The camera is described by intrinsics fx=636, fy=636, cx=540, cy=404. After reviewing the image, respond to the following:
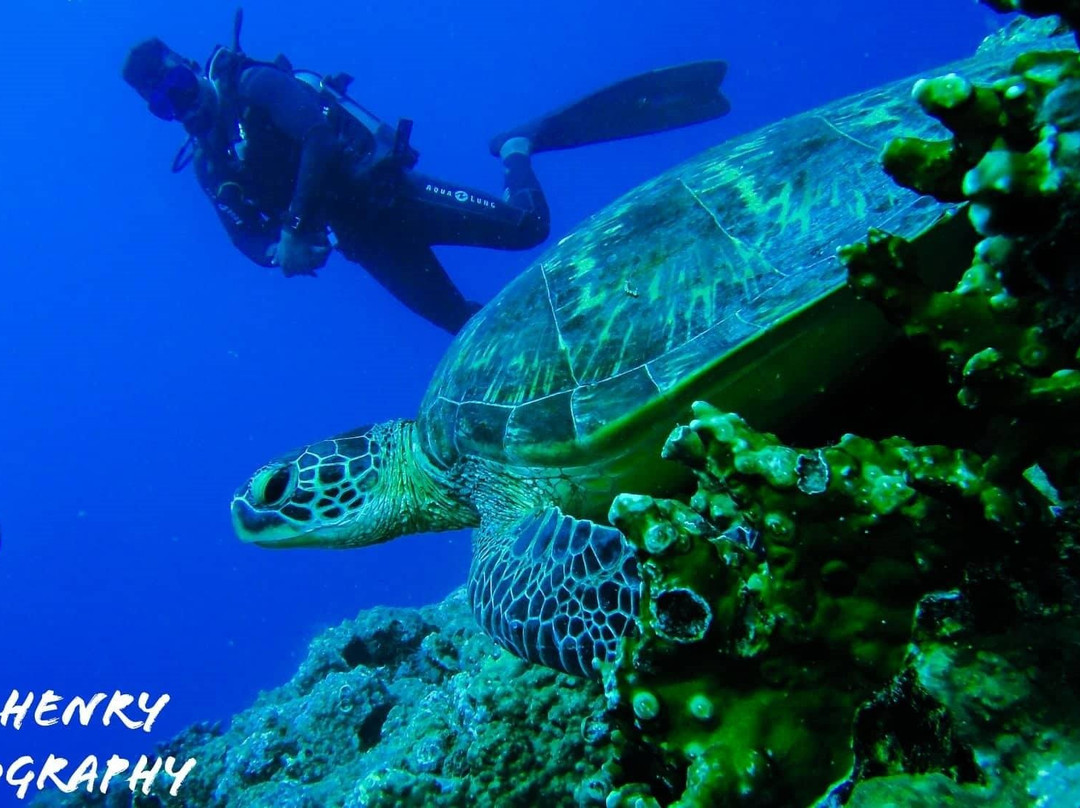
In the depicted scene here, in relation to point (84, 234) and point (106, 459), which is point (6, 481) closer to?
point (106, 459)

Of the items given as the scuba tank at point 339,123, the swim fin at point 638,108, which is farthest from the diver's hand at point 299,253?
the swim fin at point 638,108

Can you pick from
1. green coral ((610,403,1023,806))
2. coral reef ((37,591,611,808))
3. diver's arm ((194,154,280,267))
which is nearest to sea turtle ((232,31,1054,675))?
coral reef ((37,591,611,808))

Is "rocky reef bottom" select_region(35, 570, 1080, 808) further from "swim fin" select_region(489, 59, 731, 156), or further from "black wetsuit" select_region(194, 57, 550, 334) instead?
"swim fin" select_region(489, 59, 731, 156)

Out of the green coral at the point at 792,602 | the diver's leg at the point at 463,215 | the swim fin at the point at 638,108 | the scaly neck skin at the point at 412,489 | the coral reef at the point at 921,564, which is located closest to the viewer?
the coral reef at the point at 921,564

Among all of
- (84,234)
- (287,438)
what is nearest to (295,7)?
(84,234)

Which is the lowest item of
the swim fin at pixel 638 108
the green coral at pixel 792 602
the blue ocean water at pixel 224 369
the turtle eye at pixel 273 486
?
the green coral at pixel 792 602

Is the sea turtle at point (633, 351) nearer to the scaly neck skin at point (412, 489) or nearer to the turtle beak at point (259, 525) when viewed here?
the turtle beak at point (259, 525)

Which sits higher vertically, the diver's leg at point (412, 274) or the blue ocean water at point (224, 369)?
the blue ocean water at point (224, 369)

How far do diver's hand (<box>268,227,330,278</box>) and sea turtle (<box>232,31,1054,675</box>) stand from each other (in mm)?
3084

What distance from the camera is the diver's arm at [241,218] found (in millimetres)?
6094

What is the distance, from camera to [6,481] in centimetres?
8325

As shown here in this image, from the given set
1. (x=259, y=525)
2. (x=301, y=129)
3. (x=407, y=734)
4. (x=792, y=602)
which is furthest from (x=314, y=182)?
(x=792, y=602)

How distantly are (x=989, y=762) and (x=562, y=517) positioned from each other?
149 centimetres

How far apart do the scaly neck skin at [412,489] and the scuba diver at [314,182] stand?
3042 millimetres
